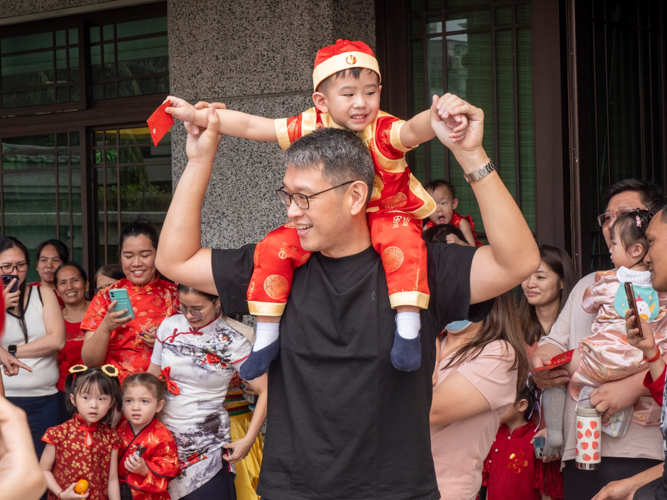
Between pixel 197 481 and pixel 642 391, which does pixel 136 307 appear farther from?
pixel 642 391

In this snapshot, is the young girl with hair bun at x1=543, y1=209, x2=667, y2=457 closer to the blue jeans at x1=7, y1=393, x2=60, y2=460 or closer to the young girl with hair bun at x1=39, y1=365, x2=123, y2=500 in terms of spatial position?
the young girl with hair bun at x1=39, y1=365, x2=123, y2=500

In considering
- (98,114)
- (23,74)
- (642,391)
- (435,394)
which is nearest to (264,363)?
(435,394)

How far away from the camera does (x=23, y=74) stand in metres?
6.16

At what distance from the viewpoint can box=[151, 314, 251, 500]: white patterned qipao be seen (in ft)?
11.5

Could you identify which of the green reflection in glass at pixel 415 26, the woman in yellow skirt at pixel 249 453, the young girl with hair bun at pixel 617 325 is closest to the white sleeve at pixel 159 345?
the woman in yellow skirt at pixel 249 453

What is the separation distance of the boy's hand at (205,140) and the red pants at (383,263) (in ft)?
1.04

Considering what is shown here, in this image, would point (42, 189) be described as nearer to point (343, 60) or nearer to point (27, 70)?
point (27, 70)

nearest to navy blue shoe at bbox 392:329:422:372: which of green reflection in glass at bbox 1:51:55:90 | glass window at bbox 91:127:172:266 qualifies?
glass window at bbox 91:127:172:266

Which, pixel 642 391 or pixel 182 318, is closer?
pixel 642 391

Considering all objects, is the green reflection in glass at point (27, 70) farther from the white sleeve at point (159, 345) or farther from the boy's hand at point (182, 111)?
the boy's hand at point (182, 111)

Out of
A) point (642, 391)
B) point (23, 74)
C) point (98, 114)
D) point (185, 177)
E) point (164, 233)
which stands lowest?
point (642, 391)

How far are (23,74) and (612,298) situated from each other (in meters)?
5.24

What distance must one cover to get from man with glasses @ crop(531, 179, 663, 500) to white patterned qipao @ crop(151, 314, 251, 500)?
4.91ft

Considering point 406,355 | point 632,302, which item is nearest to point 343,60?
point 406,355
